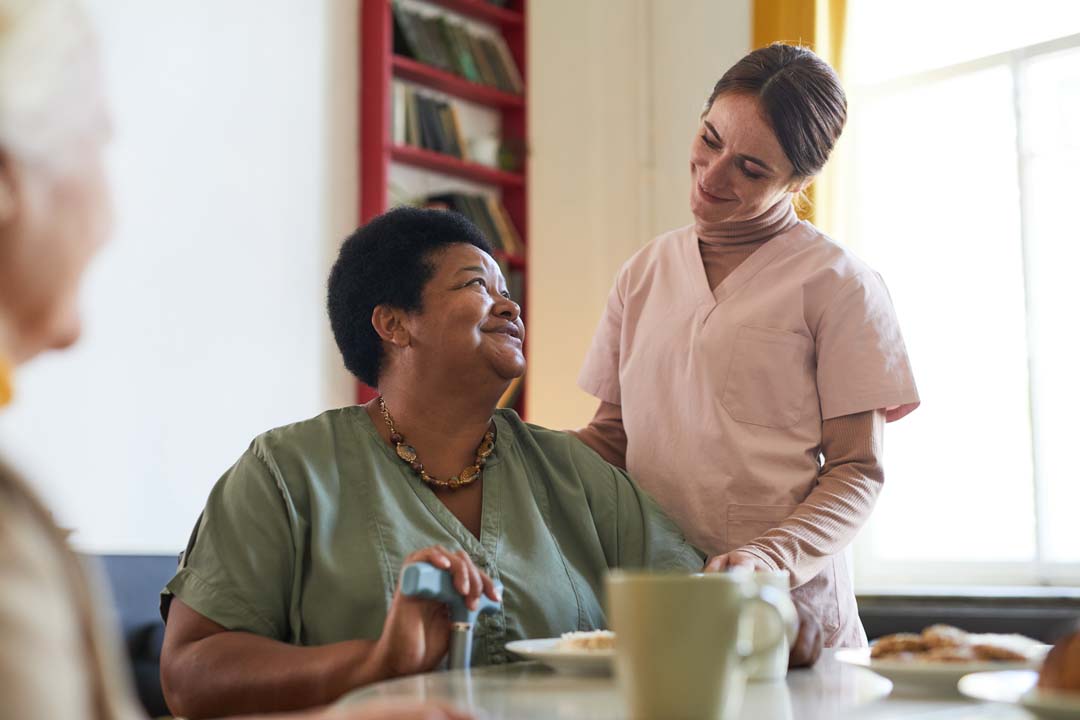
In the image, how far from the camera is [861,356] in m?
1.88

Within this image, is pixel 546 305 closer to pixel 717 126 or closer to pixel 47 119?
pixel 717 126

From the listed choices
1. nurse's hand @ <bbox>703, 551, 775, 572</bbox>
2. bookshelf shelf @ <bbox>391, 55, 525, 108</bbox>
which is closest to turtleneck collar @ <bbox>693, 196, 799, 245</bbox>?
nurse's hand @ <bbox>703, 551, 775, 572</bbox>

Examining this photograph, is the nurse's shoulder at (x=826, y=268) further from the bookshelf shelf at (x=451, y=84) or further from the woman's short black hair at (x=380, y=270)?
the bookshelf shelf at (x=451, y=84)

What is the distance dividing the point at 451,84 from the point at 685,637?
14.9 feet

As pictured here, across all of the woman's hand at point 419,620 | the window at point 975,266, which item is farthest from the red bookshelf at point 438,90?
the woman's hand at point 419,620

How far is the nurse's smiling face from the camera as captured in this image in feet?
6.63

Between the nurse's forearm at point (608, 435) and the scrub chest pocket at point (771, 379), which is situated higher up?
the scrub chest pocket at point (771, 379)

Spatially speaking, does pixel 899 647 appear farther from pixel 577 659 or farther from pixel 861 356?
pixel 861 356

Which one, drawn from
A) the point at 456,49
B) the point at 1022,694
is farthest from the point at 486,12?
the point at 1022,694

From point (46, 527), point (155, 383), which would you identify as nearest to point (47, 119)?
point (46, 527)

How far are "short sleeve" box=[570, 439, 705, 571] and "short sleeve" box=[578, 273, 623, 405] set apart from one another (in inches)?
14.0

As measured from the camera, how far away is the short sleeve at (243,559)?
147 cm

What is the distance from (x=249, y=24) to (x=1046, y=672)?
409 centimetres

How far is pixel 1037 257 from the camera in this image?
4406 mm
